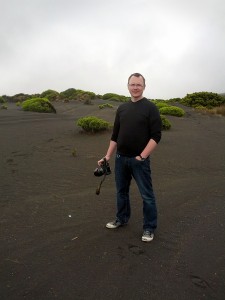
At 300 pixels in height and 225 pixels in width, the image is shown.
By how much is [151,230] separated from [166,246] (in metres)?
0.31

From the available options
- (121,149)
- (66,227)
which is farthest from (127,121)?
(66,227)

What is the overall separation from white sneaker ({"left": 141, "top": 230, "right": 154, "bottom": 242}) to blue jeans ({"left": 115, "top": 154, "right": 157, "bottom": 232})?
0.17 feet

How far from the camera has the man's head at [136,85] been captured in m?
4.43

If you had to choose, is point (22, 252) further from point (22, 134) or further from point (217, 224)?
point (22, 134)

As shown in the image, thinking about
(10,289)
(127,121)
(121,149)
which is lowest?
(10,289)

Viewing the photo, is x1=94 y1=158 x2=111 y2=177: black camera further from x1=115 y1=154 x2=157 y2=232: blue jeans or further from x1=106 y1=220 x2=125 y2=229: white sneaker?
x1=106 y1=220 x2=125 y2=229: white sneaker

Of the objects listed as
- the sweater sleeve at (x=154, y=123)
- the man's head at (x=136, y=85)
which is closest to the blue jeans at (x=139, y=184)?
the sweater sleeve at (x=154, y=123)

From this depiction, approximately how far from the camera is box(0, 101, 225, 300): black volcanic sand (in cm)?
359

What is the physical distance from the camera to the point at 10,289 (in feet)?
11.6

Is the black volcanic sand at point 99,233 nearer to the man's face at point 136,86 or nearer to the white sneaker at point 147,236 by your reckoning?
the white sneaker at point 147,236

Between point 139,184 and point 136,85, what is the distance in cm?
133

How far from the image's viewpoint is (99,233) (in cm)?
488

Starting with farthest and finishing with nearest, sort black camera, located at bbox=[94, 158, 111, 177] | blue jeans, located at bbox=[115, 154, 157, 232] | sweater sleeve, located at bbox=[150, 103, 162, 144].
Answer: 1. black camera, located at bbox=[94, 158, 111, 177]
2. blue jeans, located at bbox=[115, 154, 157, 232]
3. sweater sleeve, located at bbox=[150, 103, 162, 144]

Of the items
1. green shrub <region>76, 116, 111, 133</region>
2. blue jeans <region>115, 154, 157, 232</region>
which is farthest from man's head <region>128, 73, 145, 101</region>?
green shrub <region>76, 116, 111, 133</region>
